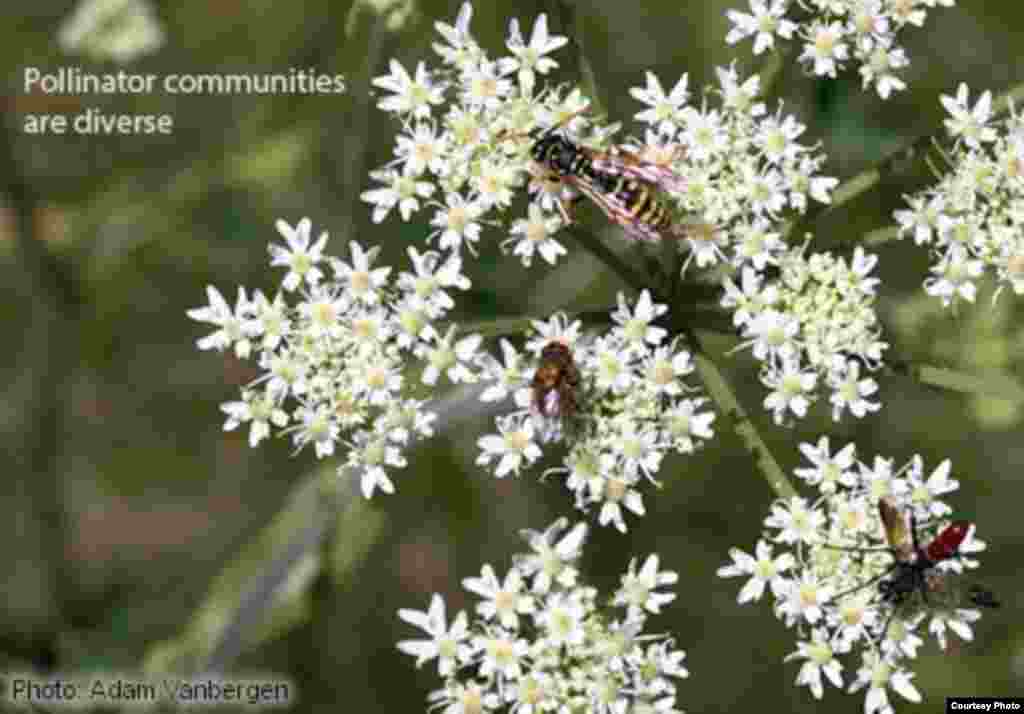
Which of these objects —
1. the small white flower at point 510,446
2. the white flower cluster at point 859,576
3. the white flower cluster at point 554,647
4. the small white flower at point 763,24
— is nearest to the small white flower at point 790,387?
the white flower cluster at point 859,576

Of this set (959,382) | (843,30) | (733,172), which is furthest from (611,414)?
(843,30)

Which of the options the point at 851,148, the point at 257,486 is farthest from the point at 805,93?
the point at 257,486

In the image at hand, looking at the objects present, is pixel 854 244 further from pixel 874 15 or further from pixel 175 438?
pixel 175 438

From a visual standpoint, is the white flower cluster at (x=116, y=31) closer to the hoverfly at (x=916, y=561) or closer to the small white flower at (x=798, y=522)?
the small white flower at (x=798, y=522)

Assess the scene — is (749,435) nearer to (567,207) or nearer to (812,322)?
(812,322)

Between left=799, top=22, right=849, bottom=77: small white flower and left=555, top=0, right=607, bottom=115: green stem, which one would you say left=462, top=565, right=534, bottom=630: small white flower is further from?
left=799, top=22, right=849, bottom=77: small white flower
